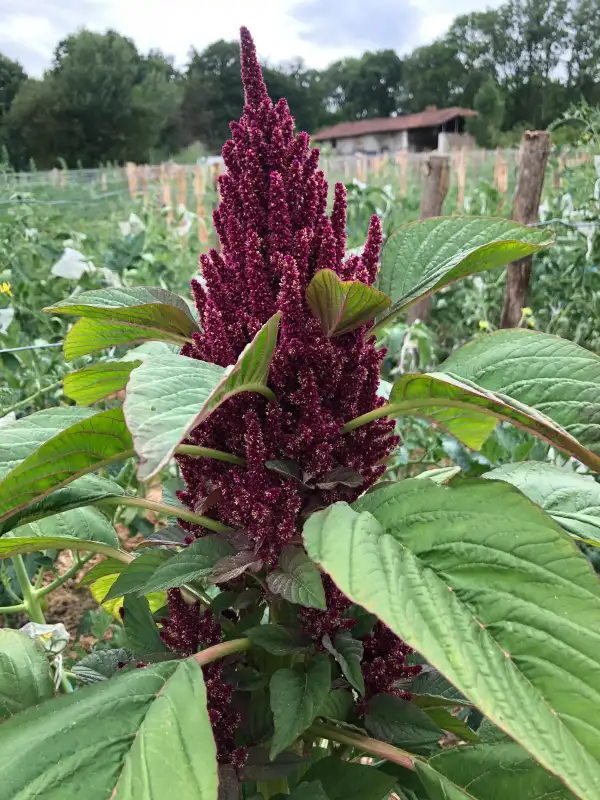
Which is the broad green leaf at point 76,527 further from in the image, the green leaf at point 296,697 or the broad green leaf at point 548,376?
the broad green leaf at point 548,376

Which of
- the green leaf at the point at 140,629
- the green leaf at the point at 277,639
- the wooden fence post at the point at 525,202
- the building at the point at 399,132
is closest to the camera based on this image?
the green leaf at the point at 277,639

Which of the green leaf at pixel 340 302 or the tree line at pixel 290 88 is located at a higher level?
the tree line at pixel 290 88

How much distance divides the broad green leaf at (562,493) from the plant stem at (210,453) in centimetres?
24

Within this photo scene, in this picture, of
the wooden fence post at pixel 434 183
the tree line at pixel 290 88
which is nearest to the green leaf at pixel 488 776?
the wooden fence post at pixel 434 183

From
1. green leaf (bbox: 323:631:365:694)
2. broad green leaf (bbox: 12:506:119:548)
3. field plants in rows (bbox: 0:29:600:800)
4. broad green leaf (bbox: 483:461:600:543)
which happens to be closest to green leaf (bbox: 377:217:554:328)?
field plants in rows (bbox: 0:29:600:800)

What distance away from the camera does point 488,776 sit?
560mm

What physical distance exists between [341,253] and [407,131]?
48146mm

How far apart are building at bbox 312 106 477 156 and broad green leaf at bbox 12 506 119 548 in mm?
45541

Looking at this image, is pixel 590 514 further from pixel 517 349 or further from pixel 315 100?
pixel 315 100

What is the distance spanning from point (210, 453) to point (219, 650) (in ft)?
0.57

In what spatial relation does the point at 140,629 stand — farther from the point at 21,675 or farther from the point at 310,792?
the point at 310,792

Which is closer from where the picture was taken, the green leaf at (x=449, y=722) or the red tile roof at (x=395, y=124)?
the green leaf at (x=449, y=722)

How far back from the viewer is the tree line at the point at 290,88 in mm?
32625

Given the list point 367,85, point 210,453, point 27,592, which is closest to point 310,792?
point 210,453
